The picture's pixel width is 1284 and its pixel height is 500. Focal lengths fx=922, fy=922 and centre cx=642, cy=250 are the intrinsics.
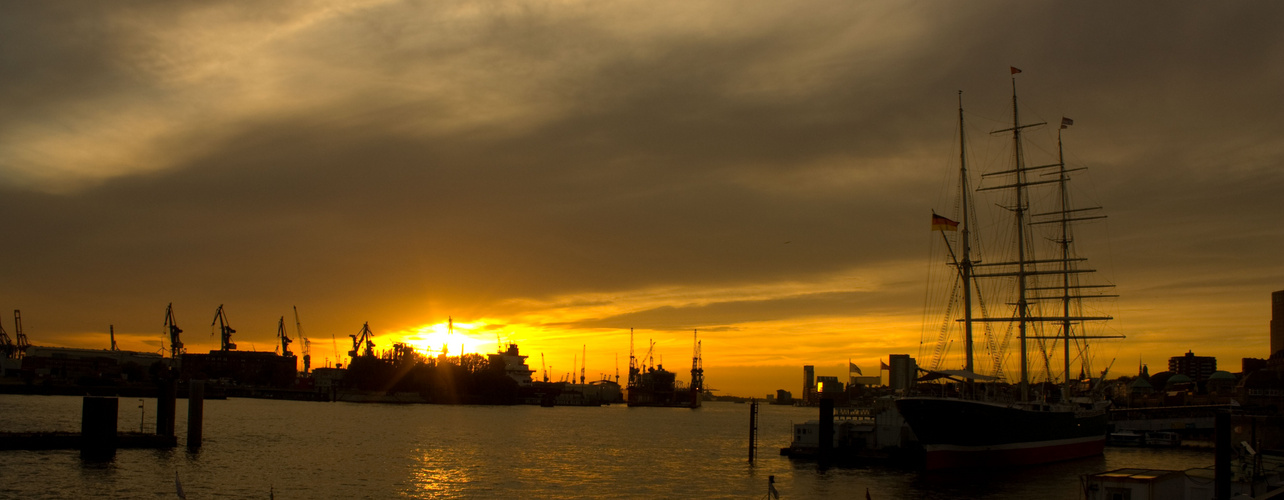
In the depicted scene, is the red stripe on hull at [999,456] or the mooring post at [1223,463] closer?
the mooring post at [1223,463]

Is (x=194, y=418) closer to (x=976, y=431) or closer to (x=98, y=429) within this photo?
(x=98, y=429)

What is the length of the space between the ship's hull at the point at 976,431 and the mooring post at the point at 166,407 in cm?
5246

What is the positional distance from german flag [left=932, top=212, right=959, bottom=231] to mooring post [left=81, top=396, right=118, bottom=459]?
61.2 meters

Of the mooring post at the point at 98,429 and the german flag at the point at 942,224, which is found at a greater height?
the german flag at the point at 942,224

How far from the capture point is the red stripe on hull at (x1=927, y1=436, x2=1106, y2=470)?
6412cm

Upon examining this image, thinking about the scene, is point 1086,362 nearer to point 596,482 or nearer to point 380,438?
point 596,482

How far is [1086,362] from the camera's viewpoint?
4294 inches

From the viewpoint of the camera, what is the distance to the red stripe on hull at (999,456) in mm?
64125

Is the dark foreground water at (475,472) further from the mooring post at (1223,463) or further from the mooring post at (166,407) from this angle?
the mooring post at (1223,463)

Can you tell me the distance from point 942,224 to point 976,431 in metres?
16.8

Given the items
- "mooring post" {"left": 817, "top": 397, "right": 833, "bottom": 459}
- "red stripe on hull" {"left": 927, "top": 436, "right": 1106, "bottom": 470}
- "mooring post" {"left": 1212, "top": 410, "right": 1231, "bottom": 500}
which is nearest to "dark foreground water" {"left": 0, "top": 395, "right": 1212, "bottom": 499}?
"red stripe on hull" {"left": 927, "top": 436, "right": 1106, "bottom": 470}

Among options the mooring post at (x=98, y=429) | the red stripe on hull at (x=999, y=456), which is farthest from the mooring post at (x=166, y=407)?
the red stripe on hull at (x=999, y=456)

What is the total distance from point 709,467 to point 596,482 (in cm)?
1592

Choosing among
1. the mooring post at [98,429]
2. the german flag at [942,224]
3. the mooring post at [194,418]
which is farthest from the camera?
the german flag at [942,224]
